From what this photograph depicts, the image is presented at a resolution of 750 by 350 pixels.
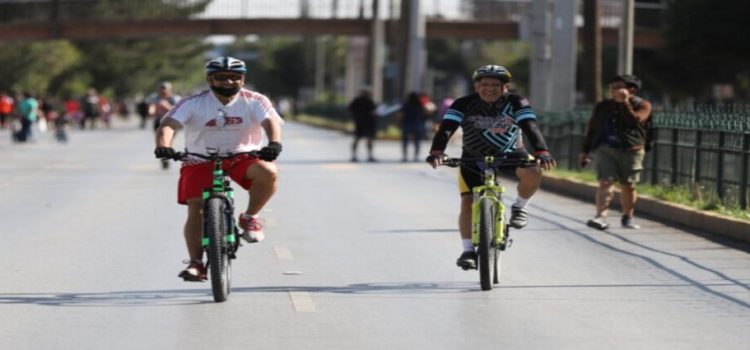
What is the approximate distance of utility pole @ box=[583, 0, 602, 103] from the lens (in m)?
34.3

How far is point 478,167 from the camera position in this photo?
41.4 feet

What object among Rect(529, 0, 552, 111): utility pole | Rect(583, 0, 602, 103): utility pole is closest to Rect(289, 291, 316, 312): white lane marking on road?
→ Rect(583, 0, 602, 103): utility pole

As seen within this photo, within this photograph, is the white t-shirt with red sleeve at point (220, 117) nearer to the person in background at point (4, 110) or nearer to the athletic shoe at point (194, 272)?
the athletic shoe at point (194, 272)

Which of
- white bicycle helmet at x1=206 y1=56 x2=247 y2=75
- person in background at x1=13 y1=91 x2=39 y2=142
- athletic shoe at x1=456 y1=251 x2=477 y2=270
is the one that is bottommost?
person in background at x1=13 y1=91 x2=39 y2=142

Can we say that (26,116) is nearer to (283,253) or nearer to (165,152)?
(283,253)

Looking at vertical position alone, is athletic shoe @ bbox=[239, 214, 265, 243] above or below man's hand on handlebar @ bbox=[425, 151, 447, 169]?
below

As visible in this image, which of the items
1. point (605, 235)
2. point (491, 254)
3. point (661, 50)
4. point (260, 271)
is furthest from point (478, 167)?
point (661, 50)

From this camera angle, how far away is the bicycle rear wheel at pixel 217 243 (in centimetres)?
1112

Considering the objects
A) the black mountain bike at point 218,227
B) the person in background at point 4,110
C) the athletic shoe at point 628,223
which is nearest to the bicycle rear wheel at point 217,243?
the black mountain bike at point 218,227

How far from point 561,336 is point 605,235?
308 inches

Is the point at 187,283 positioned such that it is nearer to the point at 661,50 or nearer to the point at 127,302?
the point at 127,302

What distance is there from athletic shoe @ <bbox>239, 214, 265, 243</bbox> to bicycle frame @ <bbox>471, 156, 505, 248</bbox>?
148 cm

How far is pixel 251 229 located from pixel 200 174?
0.58 metres

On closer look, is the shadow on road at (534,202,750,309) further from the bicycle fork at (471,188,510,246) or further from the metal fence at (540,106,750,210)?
the metal fence at (540,106,750,210)
